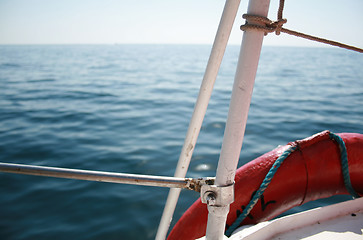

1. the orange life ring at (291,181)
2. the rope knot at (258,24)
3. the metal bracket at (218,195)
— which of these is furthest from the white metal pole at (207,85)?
A: the orange life ring at (291,181)

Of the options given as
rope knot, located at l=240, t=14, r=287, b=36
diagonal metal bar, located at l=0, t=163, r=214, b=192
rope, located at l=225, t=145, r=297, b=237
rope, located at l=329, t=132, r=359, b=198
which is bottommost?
diagonal metal bar, located at l=0, t=163, r=214, b=192

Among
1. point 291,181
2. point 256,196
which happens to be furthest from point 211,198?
point 291,181

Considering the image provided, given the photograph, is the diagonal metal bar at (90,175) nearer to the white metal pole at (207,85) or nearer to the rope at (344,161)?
the white metal pole at (207,85)

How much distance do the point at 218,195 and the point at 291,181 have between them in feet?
2.79

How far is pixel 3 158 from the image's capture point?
3887 millimetres

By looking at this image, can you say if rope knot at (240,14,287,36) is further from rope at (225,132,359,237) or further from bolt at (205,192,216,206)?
rope at (225,132,359,237)

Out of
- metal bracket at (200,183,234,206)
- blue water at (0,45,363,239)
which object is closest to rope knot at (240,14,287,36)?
metal bracket at (200,183,234,206)

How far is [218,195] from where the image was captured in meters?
0.82

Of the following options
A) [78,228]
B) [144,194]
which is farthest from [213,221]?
[144,194]

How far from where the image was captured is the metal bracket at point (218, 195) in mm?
819

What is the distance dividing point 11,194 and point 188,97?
6.33 m

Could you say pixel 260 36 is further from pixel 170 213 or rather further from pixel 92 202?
pixel 92 202

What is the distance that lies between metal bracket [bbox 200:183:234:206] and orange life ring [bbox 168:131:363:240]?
616 millimetres

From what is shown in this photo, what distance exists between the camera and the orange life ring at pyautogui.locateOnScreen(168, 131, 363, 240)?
55.3 inches
